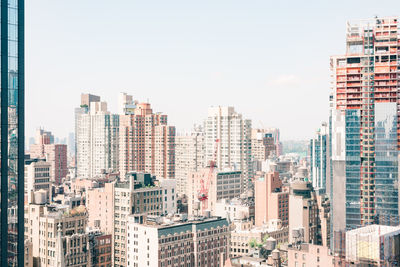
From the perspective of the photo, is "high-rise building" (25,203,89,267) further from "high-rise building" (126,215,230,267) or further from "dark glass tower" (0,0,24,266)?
"dark glass tower" (0,0,24,266)

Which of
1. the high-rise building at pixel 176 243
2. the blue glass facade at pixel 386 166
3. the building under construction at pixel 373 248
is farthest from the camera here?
the blue glass facade at pixel 386 166

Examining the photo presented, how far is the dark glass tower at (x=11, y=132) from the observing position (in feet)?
242

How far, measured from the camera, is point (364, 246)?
78625mm

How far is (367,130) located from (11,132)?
6589 centimetres

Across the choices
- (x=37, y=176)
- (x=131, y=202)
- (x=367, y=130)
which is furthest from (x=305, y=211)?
(x=37, y=176)

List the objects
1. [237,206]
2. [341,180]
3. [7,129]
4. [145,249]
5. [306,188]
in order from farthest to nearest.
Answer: [237,206], [306,188], [341,180], [145,249], [7,129]

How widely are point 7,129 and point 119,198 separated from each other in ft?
166

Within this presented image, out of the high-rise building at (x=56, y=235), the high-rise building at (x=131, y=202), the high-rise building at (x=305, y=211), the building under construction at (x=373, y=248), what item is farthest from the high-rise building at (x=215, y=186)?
the building under construction at (x=373, y=248)

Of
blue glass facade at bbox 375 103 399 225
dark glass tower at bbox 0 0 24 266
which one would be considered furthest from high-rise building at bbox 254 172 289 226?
dark glass tower at bbox 0 0 24 266

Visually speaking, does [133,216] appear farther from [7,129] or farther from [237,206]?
[237,206]

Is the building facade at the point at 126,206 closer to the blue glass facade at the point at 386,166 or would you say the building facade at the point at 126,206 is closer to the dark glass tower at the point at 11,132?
the dark glass tower at the point at 11,132

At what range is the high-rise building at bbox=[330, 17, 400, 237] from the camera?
107625 millimetres

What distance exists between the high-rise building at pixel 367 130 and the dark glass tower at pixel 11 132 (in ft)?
196

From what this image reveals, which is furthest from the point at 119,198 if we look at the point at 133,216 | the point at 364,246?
the point at 364,246
